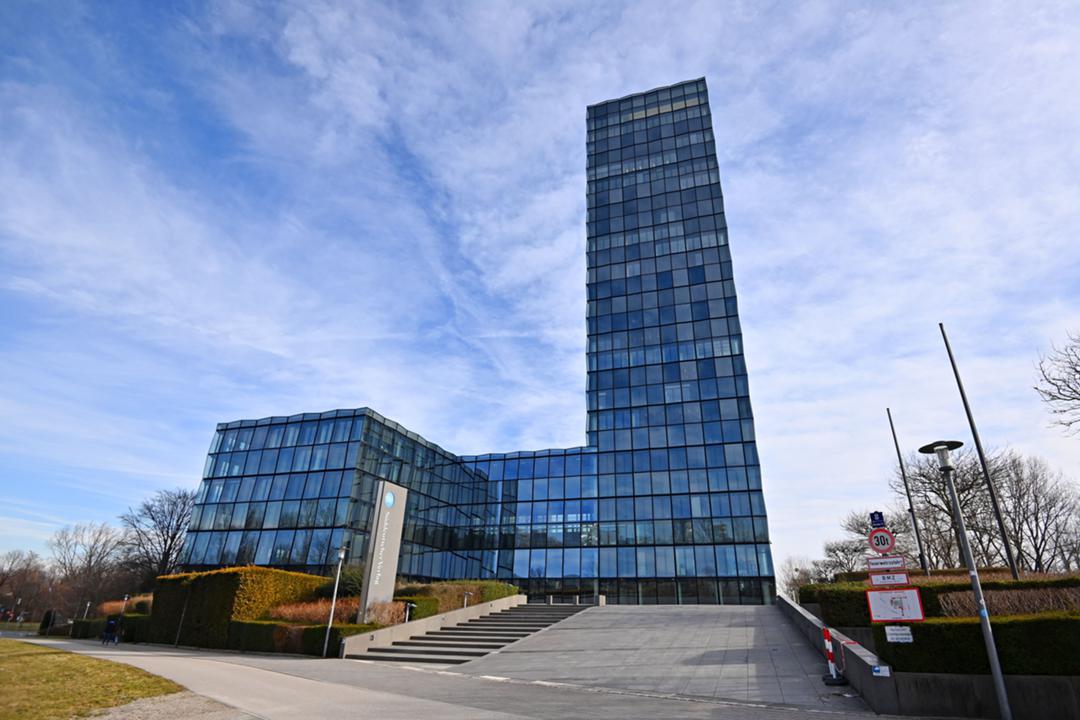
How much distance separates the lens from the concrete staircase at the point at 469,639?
64.1 feet

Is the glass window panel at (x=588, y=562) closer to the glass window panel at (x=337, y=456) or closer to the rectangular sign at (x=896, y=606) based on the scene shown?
the glass window panel at (x=337, y=456)

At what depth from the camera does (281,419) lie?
151 feet

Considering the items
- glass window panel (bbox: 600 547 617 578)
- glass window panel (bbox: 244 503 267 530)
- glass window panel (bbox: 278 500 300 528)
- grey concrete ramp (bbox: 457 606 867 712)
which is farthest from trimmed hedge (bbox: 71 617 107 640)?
glass window panel (bbox: 600 547 617 578)

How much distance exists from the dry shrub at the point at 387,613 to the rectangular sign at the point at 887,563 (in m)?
18.9

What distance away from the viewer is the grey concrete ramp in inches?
480

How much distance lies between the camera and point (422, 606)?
24359 mm

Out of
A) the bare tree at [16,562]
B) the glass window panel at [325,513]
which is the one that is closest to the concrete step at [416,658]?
the glass window panel at [325,513]

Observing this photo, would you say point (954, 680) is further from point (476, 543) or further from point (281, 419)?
point (281, 419)

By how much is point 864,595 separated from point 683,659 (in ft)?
21.3

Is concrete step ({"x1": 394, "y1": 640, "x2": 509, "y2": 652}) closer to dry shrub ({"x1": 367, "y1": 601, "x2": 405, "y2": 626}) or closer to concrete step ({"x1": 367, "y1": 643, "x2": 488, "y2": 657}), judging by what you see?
concrete step ({"x1": 367, "y1": 643, "x2": 488, "y2": 657})

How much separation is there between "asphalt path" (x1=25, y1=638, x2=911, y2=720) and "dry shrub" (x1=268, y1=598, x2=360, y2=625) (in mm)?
6570

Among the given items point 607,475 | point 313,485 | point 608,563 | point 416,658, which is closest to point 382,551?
point 416,658

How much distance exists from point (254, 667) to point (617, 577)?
32248mm

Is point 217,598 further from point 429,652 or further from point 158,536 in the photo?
point 158,536
